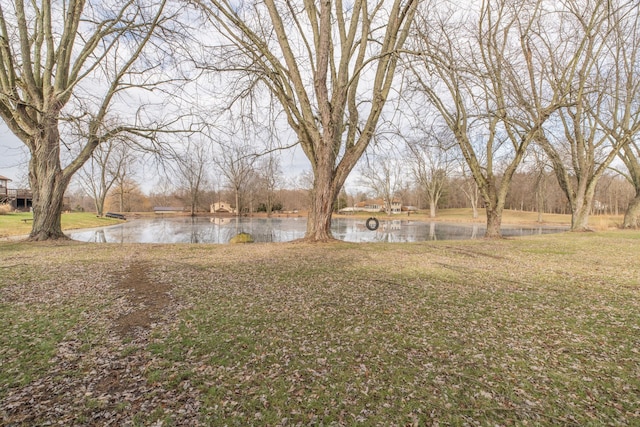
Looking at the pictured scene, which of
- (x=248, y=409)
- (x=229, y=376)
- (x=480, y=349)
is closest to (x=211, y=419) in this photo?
(x=248, y=409)

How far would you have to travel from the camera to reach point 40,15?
1263cm

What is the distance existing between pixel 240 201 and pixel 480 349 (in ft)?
211

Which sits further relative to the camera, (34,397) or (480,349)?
(480,349)

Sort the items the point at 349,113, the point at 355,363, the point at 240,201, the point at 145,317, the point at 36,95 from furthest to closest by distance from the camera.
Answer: the point at 240,201 < the point at 349,113 < the point at 36,95 < the point at 145,317 < the point at 355,363

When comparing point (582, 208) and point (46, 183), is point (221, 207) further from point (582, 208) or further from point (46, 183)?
point (582, 208)

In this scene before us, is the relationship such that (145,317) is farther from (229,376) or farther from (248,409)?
(248,409)

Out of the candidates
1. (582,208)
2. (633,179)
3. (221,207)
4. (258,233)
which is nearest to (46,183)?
(258,233)

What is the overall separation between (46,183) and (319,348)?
47.4ft

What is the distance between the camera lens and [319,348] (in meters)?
3.63

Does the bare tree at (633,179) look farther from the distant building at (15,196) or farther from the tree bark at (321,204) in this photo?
the distant building at (15,196)

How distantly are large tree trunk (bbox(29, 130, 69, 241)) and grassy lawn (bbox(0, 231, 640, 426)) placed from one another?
6.85 m

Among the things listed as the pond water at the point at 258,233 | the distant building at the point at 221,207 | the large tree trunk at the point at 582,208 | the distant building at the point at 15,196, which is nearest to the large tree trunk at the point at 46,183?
the pond water at the point at 258,233

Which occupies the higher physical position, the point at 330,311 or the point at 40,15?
the point at 40,15

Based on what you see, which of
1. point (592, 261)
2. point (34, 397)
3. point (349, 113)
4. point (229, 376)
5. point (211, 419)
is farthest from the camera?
point (349, 113)
